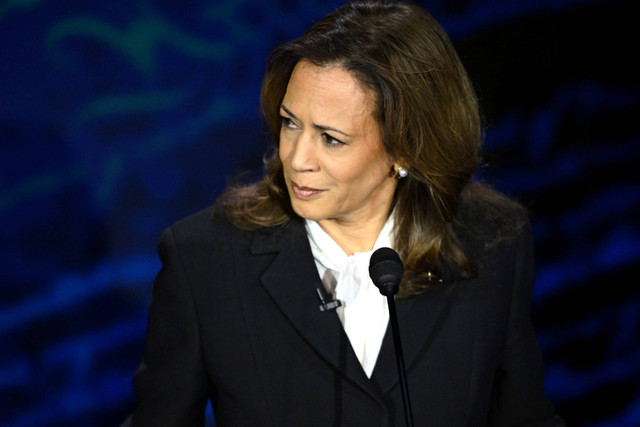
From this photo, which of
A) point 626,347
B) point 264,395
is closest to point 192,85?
point 264,395

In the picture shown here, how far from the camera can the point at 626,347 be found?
2900 mm

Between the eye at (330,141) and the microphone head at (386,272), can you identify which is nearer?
the microphone head at (386,272)

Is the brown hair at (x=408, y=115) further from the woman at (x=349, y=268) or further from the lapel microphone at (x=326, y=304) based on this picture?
the lapel microphone at (x=326, y=304)

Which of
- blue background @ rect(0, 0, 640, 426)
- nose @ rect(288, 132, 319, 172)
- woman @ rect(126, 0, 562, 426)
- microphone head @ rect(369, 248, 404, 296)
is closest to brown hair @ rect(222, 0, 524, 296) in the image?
woman @ rect(126, 0, 562, 426)

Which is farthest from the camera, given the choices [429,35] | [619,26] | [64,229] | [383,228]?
[619,26]

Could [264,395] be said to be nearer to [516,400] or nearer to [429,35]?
[516,400]

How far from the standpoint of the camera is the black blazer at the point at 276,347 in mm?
1729

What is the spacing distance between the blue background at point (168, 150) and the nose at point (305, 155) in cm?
85

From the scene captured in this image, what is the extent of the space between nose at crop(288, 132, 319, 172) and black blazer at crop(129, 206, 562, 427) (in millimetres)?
232

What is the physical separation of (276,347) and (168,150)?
858 millimetres

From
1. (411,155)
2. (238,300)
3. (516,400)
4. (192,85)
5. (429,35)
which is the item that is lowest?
(516,400)

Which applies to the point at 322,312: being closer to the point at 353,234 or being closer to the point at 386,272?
the point at 353,234

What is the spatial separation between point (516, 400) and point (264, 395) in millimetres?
567

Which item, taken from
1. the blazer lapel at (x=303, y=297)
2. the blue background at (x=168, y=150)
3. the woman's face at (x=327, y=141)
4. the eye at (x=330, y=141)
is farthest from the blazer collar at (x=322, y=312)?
the blue background at (x=168, y=150)
